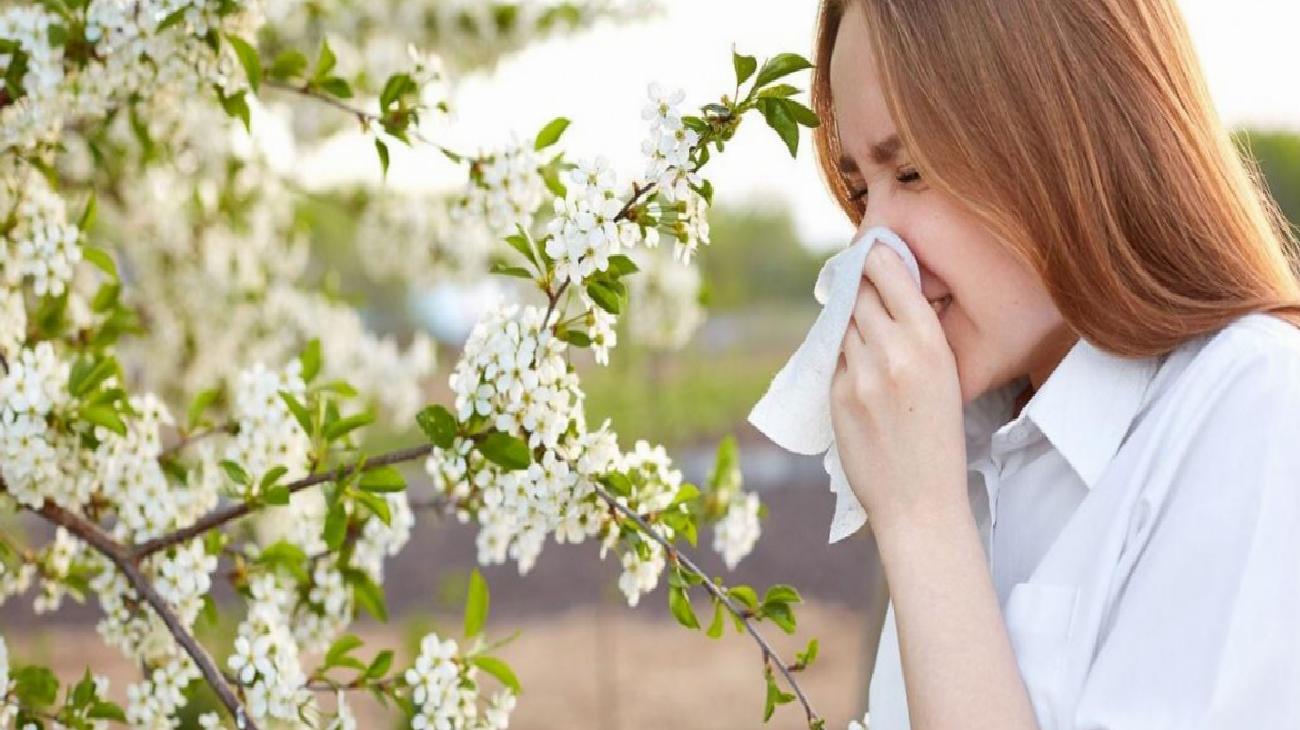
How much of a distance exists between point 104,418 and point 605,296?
638 mm

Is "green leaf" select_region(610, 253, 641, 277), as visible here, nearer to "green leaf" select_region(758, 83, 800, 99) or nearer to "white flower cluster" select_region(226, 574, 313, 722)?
"green leaf" select_region(758, 83, 800, 99)

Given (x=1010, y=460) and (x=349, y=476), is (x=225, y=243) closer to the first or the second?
(x=349, y=476)

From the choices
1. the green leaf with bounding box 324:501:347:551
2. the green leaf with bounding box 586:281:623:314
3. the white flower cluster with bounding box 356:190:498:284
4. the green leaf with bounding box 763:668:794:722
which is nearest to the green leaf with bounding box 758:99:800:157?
the green leaf with bounding box 586:281:623:314

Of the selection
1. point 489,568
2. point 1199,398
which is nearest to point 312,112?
point 1199,398

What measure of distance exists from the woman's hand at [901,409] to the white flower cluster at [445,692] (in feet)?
1.81

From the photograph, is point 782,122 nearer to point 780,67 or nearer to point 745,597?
point 780,67

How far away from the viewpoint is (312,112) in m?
3.33

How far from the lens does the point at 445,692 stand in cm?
158

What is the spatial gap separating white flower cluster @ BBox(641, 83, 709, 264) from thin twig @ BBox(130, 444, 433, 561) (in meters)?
0.36

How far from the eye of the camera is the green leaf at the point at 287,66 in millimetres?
1833

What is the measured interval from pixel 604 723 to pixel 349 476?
3897 mm

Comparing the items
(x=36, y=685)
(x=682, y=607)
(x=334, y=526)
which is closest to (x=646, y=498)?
(x=682, y=607)

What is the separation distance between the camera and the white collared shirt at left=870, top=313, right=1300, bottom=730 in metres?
1.09

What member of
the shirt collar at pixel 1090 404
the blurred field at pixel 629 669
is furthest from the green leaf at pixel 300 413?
the blurred field at pixel 629 669
